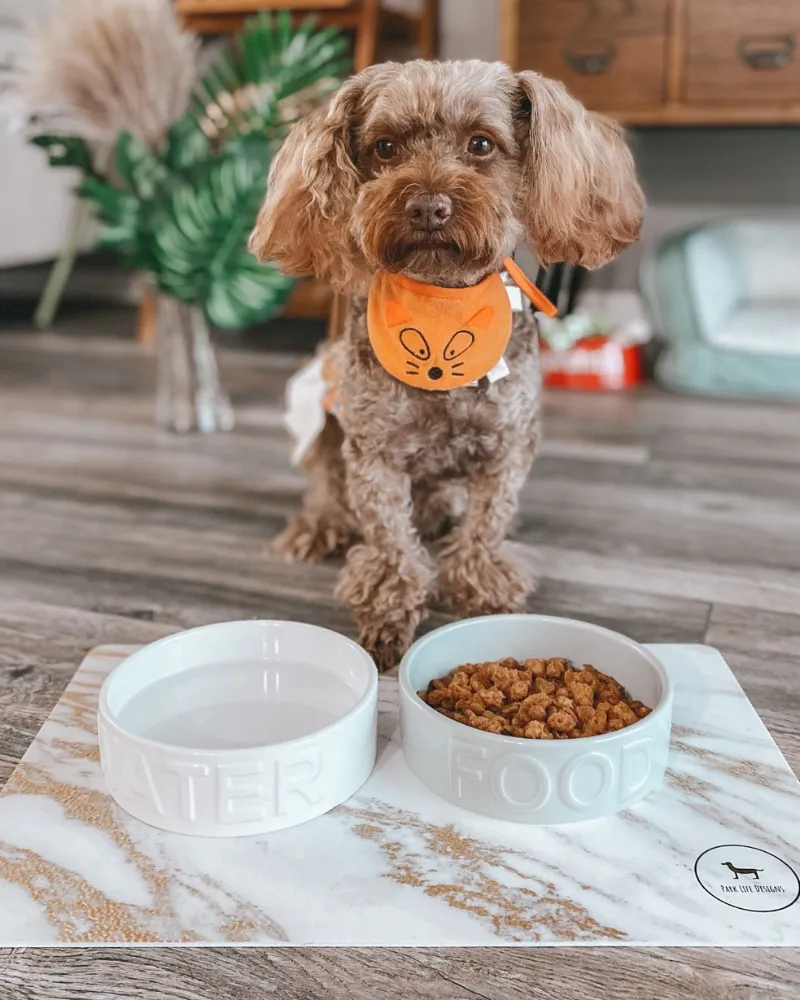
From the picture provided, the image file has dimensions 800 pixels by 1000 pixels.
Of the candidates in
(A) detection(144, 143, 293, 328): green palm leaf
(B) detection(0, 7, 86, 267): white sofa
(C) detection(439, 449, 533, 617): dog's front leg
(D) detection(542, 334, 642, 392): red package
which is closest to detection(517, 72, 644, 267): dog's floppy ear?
(C) detection(439, 449, 533, 617): dog's front leg

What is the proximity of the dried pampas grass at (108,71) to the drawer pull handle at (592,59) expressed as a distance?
1049 mm

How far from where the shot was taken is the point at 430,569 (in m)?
1.31

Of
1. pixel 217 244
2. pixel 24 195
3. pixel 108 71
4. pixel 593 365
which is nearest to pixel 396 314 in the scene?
pixel 217 244

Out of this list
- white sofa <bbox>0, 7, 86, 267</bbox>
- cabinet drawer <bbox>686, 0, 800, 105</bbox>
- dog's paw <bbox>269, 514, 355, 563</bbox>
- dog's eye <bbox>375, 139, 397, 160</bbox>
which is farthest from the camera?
white sofa <bbox>0, 7, 86, 267</bbox>

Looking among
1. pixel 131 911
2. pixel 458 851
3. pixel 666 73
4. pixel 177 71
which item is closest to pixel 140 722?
pixel 131 911

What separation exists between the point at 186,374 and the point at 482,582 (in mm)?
1074

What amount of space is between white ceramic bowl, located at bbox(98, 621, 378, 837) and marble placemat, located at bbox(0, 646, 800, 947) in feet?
0.09

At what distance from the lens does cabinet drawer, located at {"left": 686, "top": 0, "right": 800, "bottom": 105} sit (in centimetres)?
240

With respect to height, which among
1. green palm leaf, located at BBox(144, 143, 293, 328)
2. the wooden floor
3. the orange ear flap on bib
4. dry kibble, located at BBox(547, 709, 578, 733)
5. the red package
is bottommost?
the red package

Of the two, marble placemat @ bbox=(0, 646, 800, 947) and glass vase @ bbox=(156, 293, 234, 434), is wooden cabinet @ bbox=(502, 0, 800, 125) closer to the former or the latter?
glass vase @ bbox=(156, 293, 234, 434)

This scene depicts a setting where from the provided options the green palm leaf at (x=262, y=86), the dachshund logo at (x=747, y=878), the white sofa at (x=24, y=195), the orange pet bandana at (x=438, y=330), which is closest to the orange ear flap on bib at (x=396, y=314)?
the orange pet bandana at (x=438, y=330)

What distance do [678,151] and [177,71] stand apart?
5.36 ft

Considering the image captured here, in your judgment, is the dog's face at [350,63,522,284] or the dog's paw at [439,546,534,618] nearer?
the dog's face at [350,63,522,284]

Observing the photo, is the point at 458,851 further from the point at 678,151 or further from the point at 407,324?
the point at 678,151
